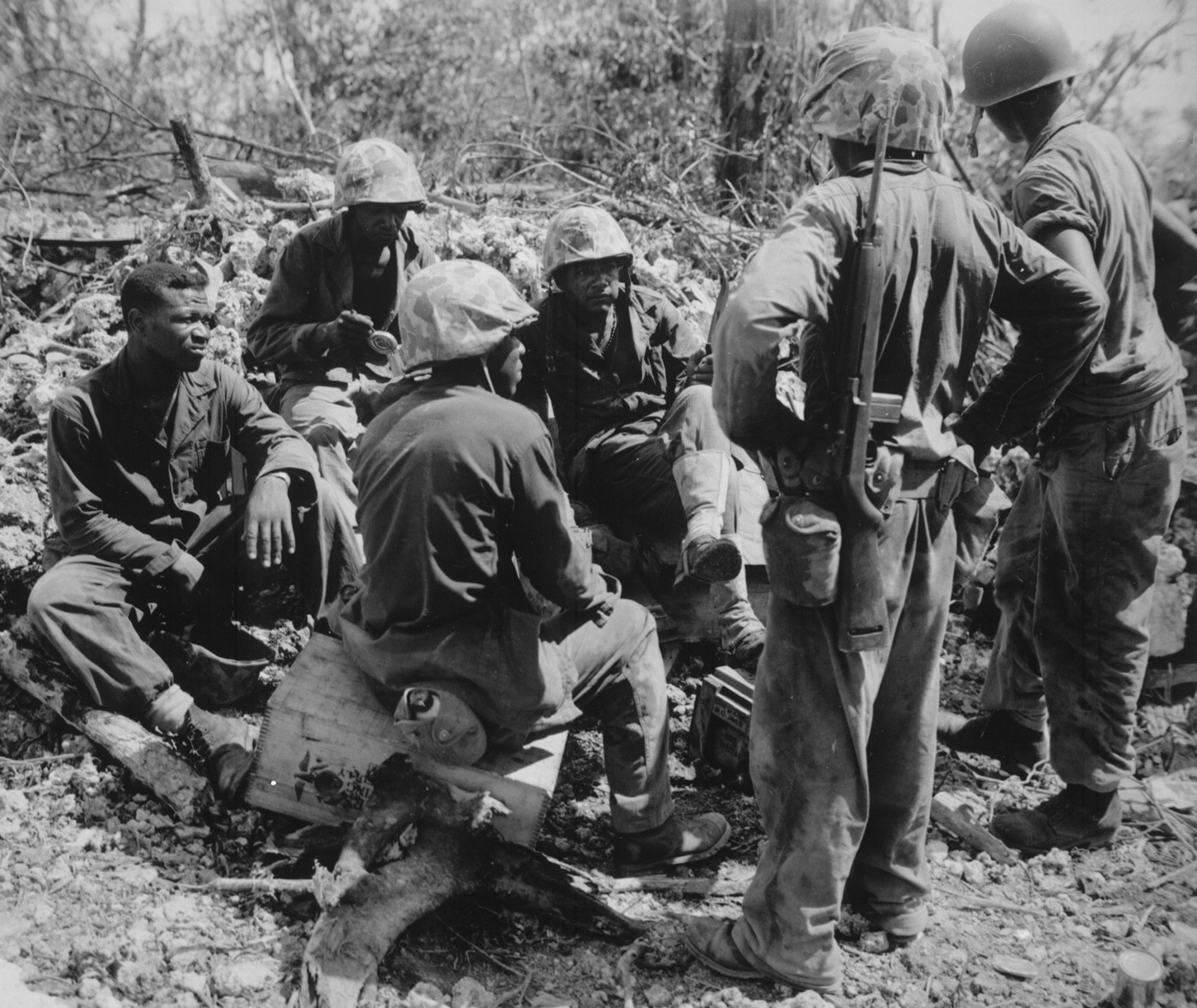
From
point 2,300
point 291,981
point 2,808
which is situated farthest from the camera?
point 2,300

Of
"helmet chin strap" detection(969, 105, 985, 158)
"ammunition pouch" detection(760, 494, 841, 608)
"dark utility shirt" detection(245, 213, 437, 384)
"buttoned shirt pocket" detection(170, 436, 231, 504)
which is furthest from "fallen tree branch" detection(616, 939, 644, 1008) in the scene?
"dark utility shirt" detection(245, 213, 437, 384)

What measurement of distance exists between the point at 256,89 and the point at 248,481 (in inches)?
312

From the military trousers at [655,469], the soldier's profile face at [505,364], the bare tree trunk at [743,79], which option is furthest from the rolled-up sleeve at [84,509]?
the bare tree trunk at [743,79]

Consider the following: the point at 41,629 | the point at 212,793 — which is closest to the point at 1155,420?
the point at 212,793

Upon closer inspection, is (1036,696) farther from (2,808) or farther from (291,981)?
(2,808)

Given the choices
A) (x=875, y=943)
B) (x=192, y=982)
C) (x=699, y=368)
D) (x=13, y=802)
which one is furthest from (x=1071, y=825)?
(x=13, y=802)

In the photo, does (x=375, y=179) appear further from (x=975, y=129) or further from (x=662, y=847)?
(x=662, y=847)

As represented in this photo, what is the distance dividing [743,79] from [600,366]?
4.88 meters

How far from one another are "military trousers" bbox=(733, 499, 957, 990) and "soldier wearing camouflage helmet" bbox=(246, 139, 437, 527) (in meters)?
2.80

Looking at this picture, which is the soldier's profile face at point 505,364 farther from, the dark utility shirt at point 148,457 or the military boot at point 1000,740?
the military boot at point 1000,740

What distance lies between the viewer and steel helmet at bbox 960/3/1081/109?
343 centimetres

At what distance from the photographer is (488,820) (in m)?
3.04

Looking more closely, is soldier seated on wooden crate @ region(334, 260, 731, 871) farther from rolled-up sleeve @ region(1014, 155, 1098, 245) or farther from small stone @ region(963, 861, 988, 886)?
rolled-up sleeve @ region(1014, 155, 1098, 245)

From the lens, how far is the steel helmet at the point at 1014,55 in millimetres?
3434
